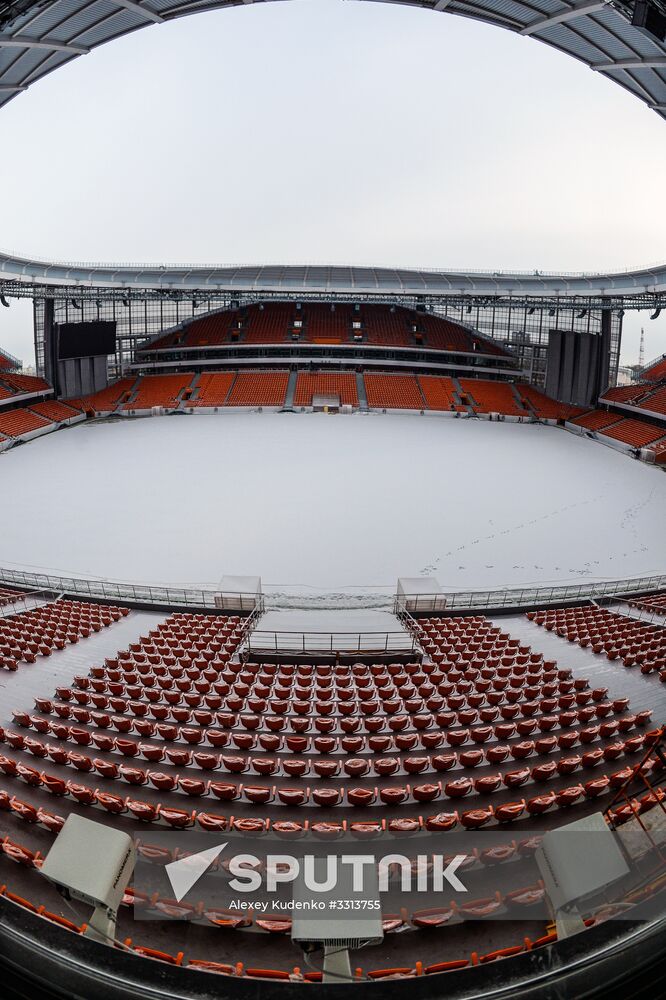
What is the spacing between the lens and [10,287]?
40344 millimetres

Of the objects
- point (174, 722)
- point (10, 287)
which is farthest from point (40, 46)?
point (10, 287)

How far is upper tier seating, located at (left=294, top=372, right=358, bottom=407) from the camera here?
159 ft

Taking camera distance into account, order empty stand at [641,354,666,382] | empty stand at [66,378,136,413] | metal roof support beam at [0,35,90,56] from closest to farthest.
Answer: metal roof support beam at [0,35,90,56], empty stand at [66,378,136,413], empty stand at [641,354,666,382]

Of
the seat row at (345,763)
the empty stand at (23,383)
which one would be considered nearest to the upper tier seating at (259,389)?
the empty stand at (23,383)

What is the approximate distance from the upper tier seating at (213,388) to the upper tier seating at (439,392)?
17.5 meters

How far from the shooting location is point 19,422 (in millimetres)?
39250

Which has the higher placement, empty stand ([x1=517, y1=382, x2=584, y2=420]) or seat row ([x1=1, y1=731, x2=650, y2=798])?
empty stand ([x1=517, y1=382, x2=584, y2=420])

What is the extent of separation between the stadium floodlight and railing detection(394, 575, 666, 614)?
460 inches

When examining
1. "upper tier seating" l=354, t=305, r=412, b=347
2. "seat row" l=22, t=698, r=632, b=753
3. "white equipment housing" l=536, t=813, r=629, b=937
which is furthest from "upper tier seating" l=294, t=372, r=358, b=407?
"white equipment housing" l=536, t=813, r=629, b=937

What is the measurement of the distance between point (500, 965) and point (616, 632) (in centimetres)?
1272

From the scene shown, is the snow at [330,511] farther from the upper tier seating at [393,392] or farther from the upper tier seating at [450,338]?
the upper tier seating at [450,338]

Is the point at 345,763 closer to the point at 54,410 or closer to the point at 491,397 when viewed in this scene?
the point at 54,410

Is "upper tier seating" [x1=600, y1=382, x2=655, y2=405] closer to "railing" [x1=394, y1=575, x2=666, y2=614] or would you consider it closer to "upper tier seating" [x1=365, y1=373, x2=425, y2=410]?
"upper tier seating" [x1=365, y1=373, x2=425, y2=410]

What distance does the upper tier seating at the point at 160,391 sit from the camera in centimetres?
4728
